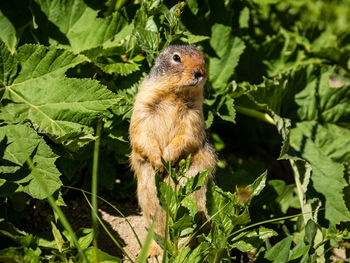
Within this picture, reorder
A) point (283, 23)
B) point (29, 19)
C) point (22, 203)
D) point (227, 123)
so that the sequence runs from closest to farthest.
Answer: point (22, 203)
point (29, 19)
point (227, 123)
point (283, 23)

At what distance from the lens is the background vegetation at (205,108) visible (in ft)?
10.9

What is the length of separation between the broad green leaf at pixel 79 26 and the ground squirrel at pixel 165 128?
737mm

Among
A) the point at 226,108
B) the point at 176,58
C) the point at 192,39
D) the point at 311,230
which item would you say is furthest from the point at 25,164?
the point at 311,230

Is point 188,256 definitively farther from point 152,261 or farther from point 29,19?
point 29,19

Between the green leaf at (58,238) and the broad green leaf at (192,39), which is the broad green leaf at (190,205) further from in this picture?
the broad green leaf at (192,39)

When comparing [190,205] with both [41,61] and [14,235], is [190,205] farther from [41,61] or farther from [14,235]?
[41,61]

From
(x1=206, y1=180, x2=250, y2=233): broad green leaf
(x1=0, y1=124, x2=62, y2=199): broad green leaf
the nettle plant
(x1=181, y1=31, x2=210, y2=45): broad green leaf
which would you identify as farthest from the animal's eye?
(x1=0, y1=124, x2=62, y2=199): broad green leaf

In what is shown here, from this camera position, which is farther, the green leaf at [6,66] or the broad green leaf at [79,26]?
the broad green leaf at [79,26]

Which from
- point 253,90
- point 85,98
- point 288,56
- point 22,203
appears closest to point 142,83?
point 85,98

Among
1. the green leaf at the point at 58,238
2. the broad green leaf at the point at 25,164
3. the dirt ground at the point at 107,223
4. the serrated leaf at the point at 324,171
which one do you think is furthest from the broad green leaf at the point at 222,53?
the green leaf at the point at 58,238

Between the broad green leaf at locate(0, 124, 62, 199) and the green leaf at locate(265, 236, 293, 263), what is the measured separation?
1.71 meters

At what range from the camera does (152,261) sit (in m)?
3.93

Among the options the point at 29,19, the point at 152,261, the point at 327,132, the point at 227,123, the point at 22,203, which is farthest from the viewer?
the point at 227,123

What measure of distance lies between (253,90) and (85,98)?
1.69 metres
